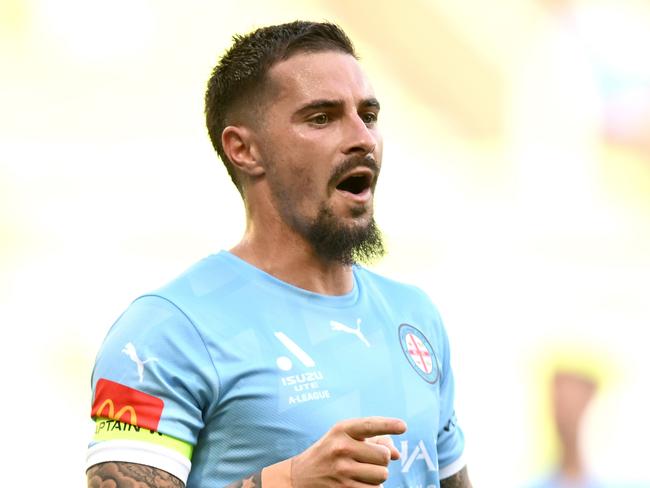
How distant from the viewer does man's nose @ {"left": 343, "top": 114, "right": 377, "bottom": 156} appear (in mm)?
2625

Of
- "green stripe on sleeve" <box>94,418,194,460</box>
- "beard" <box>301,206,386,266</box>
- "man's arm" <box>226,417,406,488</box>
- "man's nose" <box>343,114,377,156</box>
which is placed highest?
"man's nose" <box>343,114,377,156</box>

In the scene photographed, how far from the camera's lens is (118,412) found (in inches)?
92.4

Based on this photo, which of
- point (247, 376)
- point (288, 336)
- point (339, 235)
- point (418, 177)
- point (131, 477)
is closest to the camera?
point (131, 477)

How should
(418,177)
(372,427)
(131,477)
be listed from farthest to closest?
(418,177), (131,477), (372,427)

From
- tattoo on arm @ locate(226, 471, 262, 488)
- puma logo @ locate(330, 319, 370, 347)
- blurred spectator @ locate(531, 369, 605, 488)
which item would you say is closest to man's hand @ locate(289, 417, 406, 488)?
tattoo on arm @ locate(226, 471, 262, 488)

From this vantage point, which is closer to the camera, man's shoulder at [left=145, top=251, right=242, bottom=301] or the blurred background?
man's shoulder at [left=145, top=251, right=242, bottom=301]

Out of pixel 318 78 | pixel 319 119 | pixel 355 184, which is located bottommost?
pixel 355 184

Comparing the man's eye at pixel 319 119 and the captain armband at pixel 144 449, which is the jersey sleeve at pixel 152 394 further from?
the man's eye at pixel 319 119

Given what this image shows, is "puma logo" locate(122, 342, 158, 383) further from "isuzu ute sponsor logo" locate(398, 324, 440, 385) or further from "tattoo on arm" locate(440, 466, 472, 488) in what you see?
"tattoo on arm" locate(440, 466, 472, 488)

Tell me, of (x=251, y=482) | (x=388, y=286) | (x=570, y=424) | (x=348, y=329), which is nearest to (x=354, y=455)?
(x=251, y=482)

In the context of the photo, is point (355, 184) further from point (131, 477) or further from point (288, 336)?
point (131, 477)

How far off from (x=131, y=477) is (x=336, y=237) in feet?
2.39

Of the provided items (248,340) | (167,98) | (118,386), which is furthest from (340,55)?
(167,98)

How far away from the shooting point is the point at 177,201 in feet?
26.4
